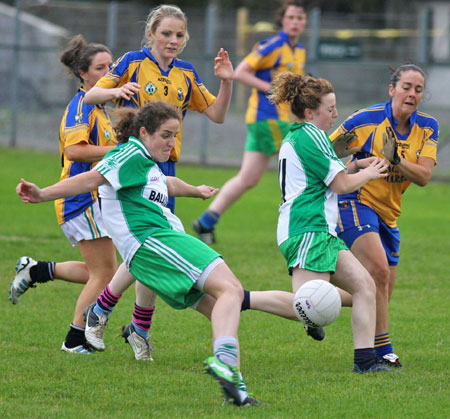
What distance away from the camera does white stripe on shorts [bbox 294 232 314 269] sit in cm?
511

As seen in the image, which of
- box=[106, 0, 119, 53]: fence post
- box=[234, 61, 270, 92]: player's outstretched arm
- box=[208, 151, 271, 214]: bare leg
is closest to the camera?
box=[208, 151, 271, 214]: bare leg

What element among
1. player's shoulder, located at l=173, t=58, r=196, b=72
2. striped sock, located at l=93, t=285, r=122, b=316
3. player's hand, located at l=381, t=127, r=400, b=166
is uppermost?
player's shoulder, located at l=173, t=58, r=196, b=72

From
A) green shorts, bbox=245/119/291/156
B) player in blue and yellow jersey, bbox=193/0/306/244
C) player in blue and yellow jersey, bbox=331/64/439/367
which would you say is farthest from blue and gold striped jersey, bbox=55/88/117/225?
green shorts, bbox=245/119/291/156

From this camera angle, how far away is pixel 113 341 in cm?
629

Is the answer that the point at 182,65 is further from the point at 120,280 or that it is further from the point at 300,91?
the point at 120,280

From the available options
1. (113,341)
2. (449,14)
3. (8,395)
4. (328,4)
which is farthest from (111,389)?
(328,4)

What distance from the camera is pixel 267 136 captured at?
414 inches

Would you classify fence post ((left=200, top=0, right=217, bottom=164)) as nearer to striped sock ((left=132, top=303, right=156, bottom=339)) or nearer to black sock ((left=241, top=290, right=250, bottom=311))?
striped sock ((left=132, top=303, right=156, bottom=339))

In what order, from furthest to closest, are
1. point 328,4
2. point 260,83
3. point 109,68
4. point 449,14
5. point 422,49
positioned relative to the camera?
1. point 328,4
2. point 449,14
3. point 422,49
4. point 260,83
5. point 109,68

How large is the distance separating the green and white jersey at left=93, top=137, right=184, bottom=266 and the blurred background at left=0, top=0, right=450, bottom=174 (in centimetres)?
1227

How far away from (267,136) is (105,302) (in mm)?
5084

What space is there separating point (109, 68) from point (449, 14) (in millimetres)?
27470

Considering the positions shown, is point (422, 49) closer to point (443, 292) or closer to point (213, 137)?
point (213, 137)

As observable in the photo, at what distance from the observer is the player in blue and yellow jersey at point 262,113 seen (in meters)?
10.3
